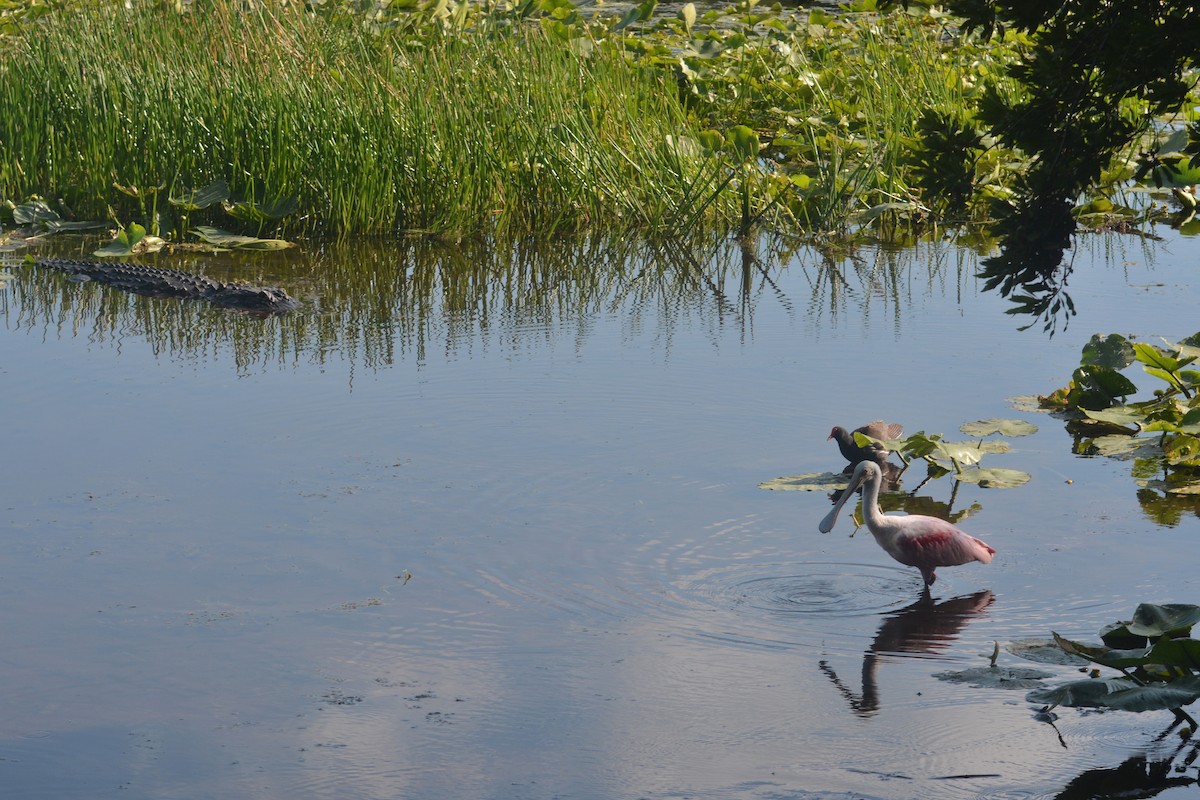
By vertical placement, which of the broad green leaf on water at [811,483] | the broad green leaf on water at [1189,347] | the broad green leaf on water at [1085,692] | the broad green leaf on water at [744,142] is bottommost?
the broad green leaf on water at [1085,692]

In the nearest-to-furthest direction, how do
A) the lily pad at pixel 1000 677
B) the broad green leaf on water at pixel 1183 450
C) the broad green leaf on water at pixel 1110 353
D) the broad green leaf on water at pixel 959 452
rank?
the lily pad at pixel 1000 677 < the broad green leaf on water at pixel 959 452 < the broad green leaf on water at pixel 1183 450 < the broad green leaf on water at pixel 1110 353

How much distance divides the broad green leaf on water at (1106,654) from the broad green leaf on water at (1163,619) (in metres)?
0.06

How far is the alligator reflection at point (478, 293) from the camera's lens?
6758 mm

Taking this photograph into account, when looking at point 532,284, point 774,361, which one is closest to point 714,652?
point 774,361

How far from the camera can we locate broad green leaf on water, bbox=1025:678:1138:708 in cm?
309

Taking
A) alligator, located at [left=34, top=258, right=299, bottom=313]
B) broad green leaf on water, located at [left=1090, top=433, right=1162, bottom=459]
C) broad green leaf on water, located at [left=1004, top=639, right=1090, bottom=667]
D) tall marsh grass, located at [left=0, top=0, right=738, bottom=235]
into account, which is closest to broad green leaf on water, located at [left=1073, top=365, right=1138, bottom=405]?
broad green leaf on water, located at [left=1090, top=433, right=1162, bottom=459]

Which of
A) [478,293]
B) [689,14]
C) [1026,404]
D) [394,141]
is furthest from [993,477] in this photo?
[689,14]

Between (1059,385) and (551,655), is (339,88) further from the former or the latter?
(551,655)

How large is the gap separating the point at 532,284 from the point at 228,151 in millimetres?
2189

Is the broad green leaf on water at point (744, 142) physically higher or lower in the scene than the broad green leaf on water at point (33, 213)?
higher

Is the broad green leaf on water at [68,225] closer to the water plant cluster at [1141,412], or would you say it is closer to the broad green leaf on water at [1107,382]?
the water plant cluster at [1141,412]

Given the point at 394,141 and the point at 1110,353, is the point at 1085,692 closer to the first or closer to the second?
the point at 1110,353

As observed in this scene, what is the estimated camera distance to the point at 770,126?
34.9 ft

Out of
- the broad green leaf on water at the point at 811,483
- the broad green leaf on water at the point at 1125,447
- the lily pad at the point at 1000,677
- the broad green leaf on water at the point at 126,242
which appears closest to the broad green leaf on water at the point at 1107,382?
the broad green leaf on water at the point at 1125,447
